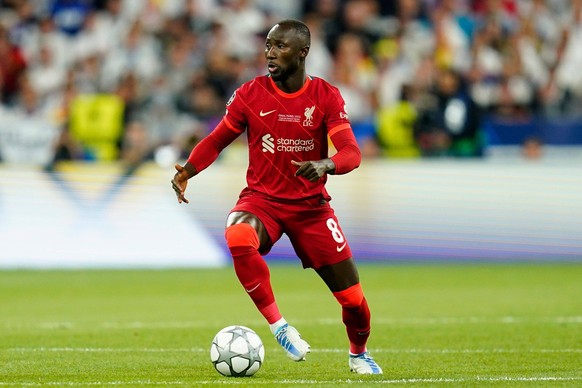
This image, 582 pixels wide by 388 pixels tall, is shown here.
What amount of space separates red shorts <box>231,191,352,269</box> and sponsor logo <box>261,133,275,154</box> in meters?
0.33

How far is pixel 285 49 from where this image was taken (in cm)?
834

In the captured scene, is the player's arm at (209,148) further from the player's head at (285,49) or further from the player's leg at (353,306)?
the player's leg at (353,306)

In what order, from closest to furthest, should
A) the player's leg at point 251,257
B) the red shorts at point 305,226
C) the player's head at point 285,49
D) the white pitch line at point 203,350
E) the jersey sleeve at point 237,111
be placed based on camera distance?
the player's leg at point 251,257, the player's head at point 285,49, the red shorts at point 305,226, the jersey sleeve at point 237,111, the white pitch line at point 203,350

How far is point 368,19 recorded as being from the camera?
22375 millimetres

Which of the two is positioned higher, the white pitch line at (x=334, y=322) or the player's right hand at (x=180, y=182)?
the player's right hand at (x=180, y=182)

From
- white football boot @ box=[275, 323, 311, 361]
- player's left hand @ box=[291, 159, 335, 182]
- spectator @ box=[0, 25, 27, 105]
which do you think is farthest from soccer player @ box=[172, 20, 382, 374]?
spectator @ box=[0, 25, 27, 105]

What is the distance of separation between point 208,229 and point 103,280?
7.03ft

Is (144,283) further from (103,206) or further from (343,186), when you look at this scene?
(343,186)

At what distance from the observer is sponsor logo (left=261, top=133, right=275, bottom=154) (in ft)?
28.0

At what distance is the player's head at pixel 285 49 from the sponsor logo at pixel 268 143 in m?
0.41

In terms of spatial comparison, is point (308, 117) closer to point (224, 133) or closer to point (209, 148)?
point (224, 133)

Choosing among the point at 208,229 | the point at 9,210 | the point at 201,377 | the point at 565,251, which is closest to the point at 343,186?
the point at 208,229

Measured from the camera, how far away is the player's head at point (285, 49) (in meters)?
8.34

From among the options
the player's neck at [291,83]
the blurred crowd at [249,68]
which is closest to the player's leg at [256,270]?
the player's neck at [291,83]
